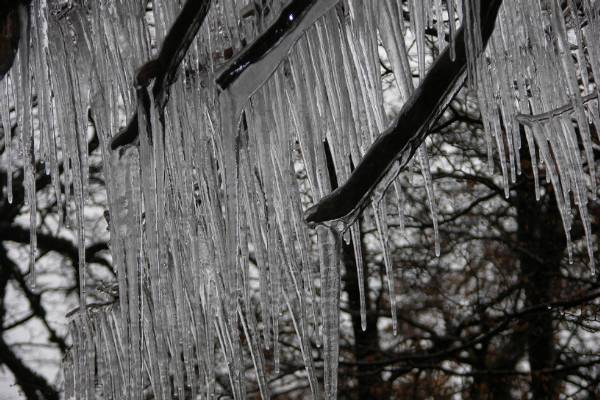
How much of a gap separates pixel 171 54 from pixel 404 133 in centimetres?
29

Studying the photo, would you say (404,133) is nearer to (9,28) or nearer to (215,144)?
(215,144)

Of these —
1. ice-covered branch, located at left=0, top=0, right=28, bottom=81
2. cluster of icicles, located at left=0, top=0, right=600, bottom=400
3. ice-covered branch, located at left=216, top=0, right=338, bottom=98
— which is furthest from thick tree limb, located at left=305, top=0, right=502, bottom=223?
ice-covered branch, located at left=0, top=0, right=28, bottom=81

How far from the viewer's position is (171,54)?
0.79 meters

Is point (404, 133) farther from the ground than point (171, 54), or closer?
closer

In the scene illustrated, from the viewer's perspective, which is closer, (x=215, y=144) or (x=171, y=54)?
(x=171, y=54)

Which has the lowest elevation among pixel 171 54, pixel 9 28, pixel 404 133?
pixel 404 133

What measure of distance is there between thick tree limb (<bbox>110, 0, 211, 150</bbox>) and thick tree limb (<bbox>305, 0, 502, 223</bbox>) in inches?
9.1

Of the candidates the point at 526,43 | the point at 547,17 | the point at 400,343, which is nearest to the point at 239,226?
the point at 526,43

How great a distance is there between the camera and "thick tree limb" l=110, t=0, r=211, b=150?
2.53 ft

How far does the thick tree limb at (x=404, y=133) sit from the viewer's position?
2.77ft

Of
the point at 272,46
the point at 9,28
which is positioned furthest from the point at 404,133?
the point at 9,28

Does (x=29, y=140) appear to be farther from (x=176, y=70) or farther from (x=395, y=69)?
(x=395, y=69)

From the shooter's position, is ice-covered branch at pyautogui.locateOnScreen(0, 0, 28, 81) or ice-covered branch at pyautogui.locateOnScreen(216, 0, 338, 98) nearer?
ice-covered branch at pyautogui.locateOnScreen(216, 0, 338, 98)

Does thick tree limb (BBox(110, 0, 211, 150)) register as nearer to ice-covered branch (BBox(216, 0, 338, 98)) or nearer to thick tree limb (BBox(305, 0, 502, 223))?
ice-covered branch (BBox(216, 0, 338, 98))
